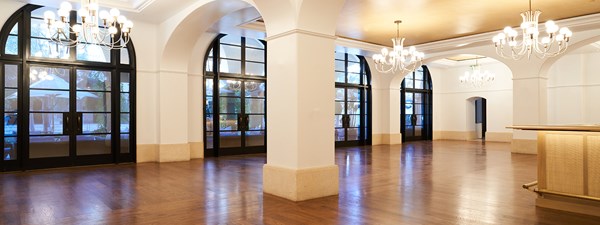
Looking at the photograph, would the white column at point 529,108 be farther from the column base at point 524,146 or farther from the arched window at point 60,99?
the arched window at point 60,99

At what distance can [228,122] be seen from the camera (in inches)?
434

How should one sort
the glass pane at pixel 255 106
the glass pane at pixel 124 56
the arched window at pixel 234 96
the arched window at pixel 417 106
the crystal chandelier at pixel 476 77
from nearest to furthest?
the glass pane at pixel 124 56 → the arched window at pixel 234 96 → the glass pane at pixel 255 106 → the crystal chandelier at pixel 476 77 → the arched window at pixel 417 106

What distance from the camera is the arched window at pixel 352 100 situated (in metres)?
14.2

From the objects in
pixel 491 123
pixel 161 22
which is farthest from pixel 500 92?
pixel 161 22

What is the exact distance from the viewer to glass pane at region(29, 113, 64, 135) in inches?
322

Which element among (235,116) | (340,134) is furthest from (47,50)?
(340,134)

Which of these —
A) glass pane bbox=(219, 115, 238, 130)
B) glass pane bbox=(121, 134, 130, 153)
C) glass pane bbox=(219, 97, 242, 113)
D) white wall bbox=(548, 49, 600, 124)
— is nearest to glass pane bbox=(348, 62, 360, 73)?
glass pane bbox=(219, 97, 242, 113)

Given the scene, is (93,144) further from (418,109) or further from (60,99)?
(418,109)

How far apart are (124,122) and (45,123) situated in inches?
62.3

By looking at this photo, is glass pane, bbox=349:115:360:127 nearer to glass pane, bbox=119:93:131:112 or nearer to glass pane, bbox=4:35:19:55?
glass pane, bbox=119:93:131:112

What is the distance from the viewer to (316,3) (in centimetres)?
511

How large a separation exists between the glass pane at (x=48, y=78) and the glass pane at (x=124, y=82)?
43.5 inches

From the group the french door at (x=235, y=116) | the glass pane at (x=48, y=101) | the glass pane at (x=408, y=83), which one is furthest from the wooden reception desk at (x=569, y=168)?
the glass pane at (x=408, y=83)

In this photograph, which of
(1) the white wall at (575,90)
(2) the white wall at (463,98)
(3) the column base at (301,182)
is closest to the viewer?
(3) the column base at (301,182)
